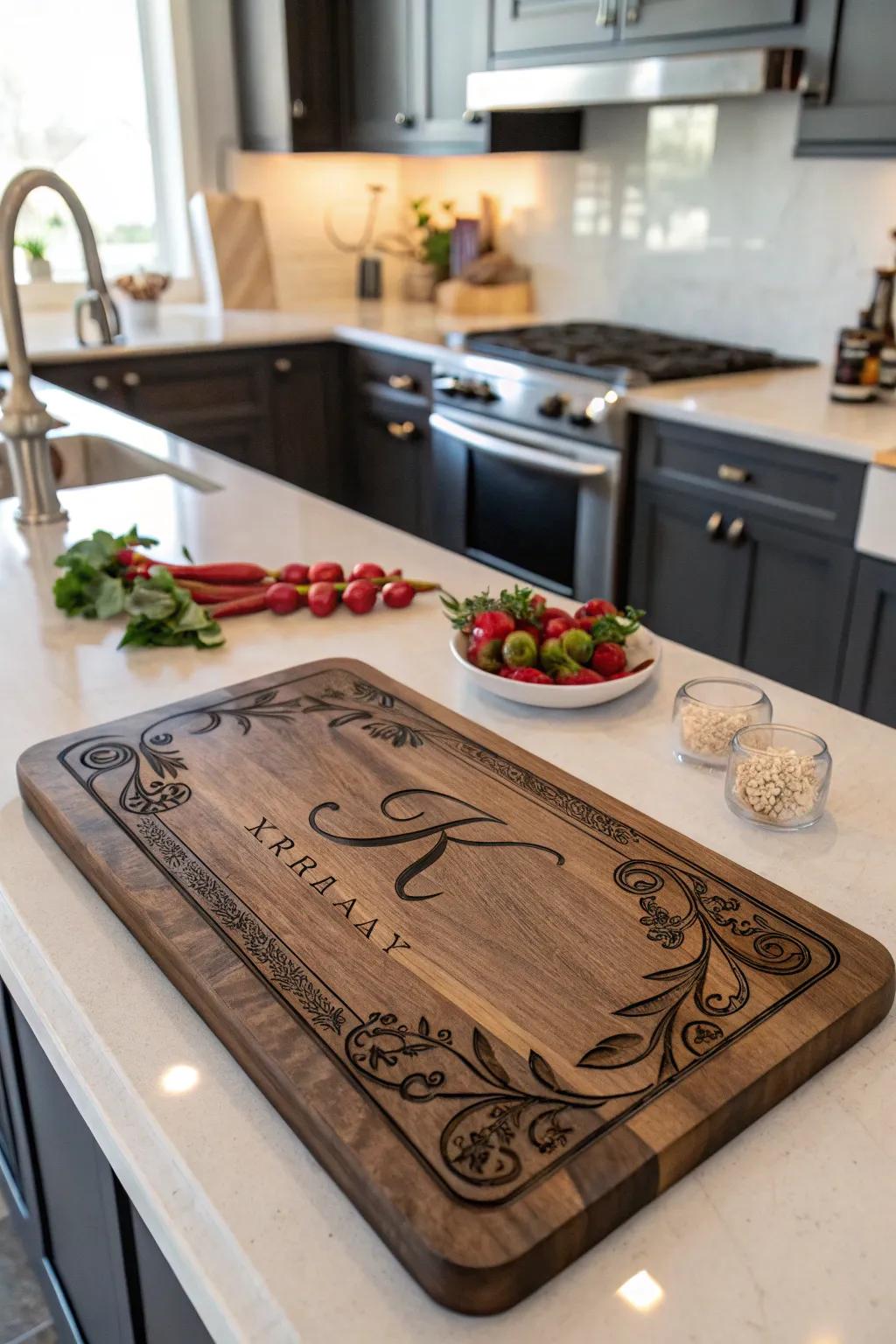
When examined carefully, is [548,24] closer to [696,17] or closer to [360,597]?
[696,17]

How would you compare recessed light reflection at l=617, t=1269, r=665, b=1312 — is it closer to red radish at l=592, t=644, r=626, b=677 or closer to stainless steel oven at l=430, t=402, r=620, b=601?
red radish at l=592, t=644, r=626, b=677

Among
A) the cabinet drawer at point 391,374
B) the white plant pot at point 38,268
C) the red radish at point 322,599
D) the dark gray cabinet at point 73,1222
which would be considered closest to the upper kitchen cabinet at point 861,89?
the cabinet drawer at point 391,374

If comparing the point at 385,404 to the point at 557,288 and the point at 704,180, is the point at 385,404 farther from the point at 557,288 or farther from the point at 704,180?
the point at 704,180

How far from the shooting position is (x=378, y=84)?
3697 millimetres

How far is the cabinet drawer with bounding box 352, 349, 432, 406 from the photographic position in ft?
11.1

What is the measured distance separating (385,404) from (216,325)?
66 cm

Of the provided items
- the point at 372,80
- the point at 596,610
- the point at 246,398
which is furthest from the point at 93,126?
the point at 596,610

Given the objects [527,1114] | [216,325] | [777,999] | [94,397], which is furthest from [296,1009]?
[216,325]

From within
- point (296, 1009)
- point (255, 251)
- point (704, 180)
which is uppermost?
point (704, 180)

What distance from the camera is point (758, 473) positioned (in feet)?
8.02

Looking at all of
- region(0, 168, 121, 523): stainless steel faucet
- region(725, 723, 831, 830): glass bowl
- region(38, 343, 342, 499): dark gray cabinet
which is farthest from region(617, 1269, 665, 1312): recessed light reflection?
region(38, 343, 342, 499): dark gray cabinet

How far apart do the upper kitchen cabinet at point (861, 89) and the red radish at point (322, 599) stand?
1.67 meters

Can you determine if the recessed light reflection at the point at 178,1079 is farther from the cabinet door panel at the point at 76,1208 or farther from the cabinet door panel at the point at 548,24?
the cabinet door panel at the point at 548,24

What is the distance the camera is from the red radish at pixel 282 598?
59.2 inches
